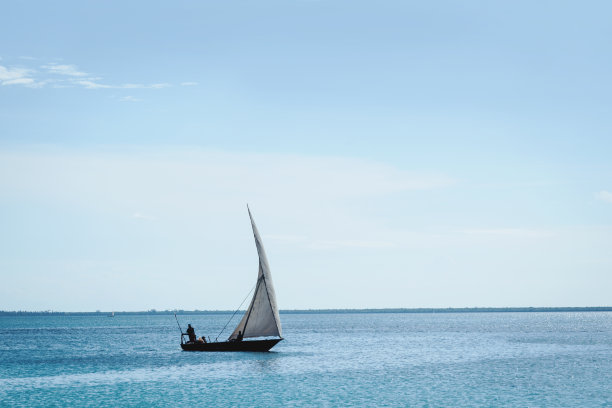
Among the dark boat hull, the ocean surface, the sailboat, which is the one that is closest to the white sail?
the sailboat

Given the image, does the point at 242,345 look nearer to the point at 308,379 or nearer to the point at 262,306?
the point at 262,306

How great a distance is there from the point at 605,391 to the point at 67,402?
1324 inches

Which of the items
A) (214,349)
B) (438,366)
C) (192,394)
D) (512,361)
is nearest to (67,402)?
(192,394)

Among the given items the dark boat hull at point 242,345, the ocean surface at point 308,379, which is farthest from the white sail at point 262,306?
the ocean surface at point 308,379

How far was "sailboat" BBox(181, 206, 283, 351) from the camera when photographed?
62062mm

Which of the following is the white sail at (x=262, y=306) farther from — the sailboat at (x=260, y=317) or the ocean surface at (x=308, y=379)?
the ocean surface at (x=308, y=379)

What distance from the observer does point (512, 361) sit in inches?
2630

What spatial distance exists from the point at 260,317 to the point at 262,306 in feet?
4.46

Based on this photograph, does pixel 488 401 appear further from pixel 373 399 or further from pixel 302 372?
pixel 302 372

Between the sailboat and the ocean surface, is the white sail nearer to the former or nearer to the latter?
the sailboat

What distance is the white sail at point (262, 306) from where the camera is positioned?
62.0m

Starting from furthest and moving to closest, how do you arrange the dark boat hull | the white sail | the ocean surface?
the dark boat hull
the white sail
the ocean surface

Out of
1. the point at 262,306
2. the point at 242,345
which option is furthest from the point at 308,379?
the point at 242,345

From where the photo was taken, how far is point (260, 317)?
2501 inches
